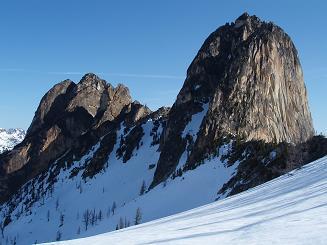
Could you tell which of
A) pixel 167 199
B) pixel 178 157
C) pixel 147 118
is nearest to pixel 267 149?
pixel 167 199

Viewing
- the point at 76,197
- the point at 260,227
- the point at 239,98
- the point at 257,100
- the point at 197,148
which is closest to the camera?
the point at 260,227

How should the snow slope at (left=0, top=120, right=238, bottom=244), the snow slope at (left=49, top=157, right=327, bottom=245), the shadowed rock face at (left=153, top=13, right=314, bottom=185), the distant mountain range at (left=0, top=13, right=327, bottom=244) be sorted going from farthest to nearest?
the snow slope at (left=0, top=120, right=238, bottom=244), the shadowed rock face at (left=153, top=13, right=314, bottom=185), the distant mountain range at (left=0, top=13, right=327, bottom=244), the snow slope at (left=49, top=157, right=327, bottom=245)

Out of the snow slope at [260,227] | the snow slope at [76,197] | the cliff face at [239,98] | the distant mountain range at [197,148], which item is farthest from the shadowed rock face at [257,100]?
the snow slope at [260,227]

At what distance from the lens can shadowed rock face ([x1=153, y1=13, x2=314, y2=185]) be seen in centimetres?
8925

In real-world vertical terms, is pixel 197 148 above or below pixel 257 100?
below

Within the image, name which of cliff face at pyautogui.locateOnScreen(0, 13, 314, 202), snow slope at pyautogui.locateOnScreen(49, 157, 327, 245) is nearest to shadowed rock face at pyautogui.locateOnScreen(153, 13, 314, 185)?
cliff face at pyautogui.locateOnScreen(0, 13, 314, 202)

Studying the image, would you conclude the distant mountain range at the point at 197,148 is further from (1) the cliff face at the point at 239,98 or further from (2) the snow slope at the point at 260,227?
(2) the snow slope at the point at 260,227

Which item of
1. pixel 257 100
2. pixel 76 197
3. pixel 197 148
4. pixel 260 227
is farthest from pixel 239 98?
pixel 76 197

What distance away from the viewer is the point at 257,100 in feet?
305

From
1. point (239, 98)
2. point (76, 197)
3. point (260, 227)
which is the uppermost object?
point (239, 98)

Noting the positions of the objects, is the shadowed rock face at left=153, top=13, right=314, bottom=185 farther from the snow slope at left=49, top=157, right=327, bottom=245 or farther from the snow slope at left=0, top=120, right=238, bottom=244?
the snow slope at left=49, top=157, right=327, bottom=245

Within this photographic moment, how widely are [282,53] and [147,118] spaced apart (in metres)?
85.2

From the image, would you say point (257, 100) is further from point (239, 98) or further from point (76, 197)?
point (76, 197)

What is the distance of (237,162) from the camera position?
62.1 metres
